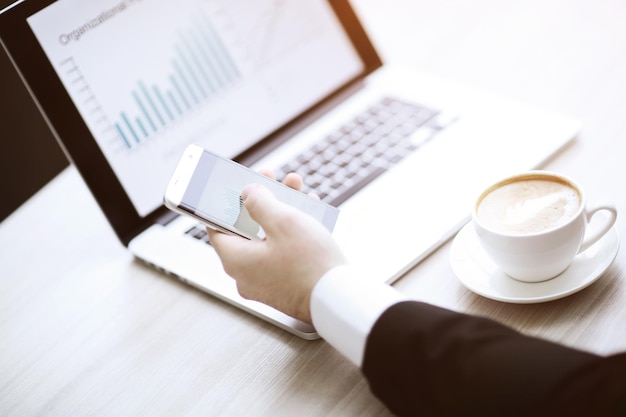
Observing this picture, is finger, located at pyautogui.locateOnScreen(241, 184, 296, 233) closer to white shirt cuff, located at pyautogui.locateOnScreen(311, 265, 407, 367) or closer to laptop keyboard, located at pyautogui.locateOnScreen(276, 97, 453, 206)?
white shirt cuff, located at pyautogui.locateOnScreen(311, 265, 407, 367)

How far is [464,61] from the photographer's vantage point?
3.59ft

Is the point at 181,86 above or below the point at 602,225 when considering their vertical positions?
above

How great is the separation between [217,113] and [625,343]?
0.58m

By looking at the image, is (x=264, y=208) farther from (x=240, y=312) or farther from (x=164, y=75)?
(x=164, y=75)

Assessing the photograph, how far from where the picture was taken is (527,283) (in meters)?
0.69

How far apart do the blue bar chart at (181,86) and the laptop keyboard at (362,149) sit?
0.14 m

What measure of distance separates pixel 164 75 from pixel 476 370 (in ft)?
1.90

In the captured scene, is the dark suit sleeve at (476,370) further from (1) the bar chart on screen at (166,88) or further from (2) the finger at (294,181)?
(1) the bar chart on screen at (166,88)

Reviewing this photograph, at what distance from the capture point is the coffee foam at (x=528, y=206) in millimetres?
660

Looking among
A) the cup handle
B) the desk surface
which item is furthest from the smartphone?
the cup handle

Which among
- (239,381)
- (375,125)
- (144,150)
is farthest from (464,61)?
(239,381)

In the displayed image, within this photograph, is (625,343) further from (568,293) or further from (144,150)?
(144,150)

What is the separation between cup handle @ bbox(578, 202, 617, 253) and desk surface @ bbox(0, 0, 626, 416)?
0.04 meters

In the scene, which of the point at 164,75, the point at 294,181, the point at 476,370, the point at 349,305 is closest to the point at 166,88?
the point at 164,75
